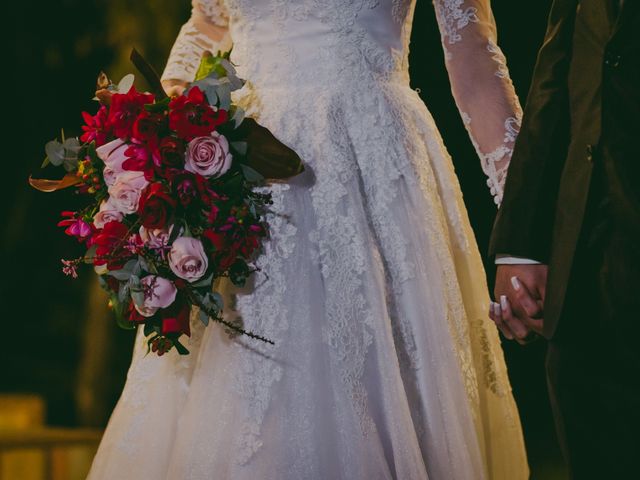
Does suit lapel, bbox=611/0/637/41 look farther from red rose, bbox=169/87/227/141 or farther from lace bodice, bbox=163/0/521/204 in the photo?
red rose, bbox=169/87/227/141

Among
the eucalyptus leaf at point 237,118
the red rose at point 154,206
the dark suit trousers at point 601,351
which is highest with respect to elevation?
the eucalyptus leaf at point 237,118

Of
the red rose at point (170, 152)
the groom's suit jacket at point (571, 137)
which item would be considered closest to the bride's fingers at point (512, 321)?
the groom's suit jacket at point (571, 137)

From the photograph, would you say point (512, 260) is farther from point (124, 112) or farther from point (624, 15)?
point (124, 112)

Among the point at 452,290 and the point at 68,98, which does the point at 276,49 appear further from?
the point at 68,98

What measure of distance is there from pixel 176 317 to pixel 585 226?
0.83 meters

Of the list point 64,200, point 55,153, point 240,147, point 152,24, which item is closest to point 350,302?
point 240,147

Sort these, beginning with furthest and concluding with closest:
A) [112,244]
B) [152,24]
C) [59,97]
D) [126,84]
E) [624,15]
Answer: [59,97] → [152,24] → [126,84] → [112,244] → [624,15]

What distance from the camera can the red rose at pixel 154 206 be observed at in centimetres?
192

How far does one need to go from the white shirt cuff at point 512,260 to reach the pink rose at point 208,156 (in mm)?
598

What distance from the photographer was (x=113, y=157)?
79.0 inches

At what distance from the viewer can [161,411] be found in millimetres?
2123

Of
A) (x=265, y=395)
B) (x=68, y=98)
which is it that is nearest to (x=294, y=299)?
(x=265, y=395)

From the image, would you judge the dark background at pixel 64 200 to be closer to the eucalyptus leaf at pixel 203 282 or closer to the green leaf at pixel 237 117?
the green leaf at pixel 237 117

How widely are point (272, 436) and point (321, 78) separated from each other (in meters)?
0.83
